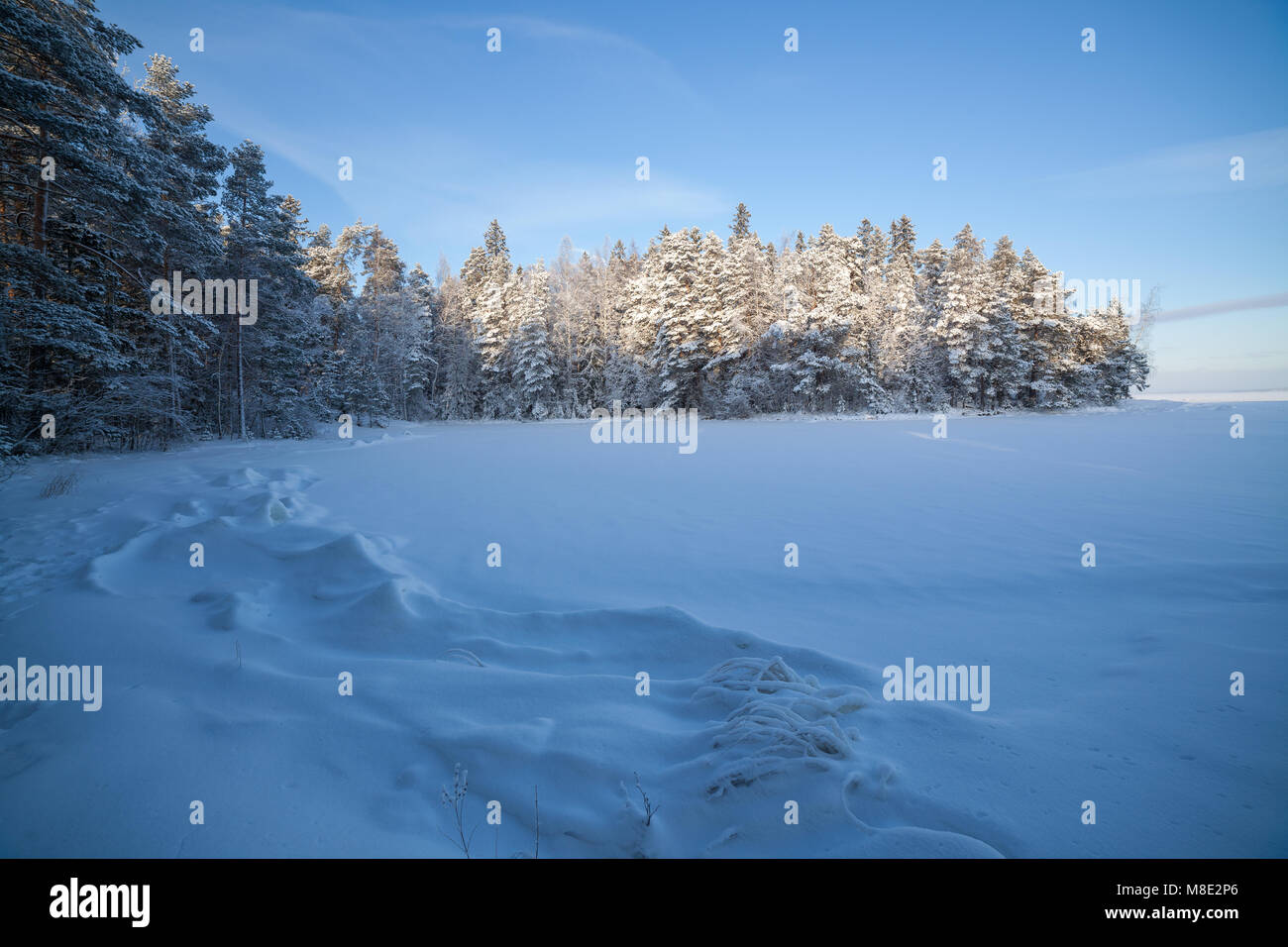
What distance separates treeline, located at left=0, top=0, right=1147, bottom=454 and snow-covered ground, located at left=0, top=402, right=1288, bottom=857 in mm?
7324

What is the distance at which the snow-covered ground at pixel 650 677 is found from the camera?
1.97 meters

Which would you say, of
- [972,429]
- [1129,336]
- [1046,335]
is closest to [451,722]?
[972,429]

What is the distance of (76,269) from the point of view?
1421cm

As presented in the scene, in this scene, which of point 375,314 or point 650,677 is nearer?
point 650,677

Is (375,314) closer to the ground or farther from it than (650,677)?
farther from it

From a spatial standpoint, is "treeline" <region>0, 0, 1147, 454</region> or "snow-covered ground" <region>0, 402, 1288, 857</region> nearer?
"snow-covered ground" <region>0, 402, 1288, 857</region>

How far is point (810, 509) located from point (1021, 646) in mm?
4214

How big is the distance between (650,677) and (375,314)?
113ft

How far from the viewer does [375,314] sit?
31547 mm

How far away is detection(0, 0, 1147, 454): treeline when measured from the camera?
10758 mm

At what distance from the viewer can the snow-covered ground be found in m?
1.97

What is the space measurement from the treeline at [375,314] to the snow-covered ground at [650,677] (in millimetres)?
7324

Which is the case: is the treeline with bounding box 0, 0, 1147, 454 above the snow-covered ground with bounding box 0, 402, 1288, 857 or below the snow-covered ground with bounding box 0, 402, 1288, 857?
above

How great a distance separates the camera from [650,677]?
3219 millimetres
